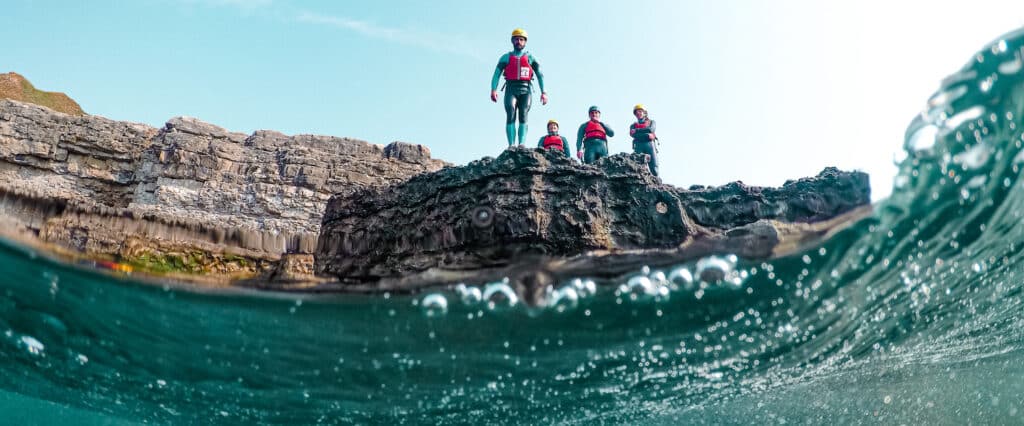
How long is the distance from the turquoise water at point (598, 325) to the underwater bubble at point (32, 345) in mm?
89

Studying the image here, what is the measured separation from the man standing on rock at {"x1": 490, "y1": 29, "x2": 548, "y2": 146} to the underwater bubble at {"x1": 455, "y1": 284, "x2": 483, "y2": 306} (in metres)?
4.42

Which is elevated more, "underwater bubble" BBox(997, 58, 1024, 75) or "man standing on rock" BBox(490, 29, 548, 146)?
"man standing on rock" BBox(490, 29, 548, 146)

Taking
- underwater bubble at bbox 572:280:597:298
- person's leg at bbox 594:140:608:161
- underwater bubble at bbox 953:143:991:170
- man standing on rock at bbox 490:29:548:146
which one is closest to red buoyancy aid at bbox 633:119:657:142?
person's leg at bbox 594:140:608:161

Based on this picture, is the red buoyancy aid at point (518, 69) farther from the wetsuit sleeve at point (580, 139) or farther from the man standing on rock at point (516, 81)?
the wetsuit sleeve at point (580, 139)

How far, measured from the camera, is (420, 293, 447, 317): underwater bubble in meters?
7.66

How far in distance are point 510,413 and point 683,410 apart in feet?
22.7

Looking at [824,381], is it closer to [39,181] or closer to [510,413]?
[510,413]

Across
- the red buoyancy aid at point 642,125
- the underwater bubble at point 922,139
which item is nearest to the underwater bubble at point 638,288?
the underwater bubble at point 922,139

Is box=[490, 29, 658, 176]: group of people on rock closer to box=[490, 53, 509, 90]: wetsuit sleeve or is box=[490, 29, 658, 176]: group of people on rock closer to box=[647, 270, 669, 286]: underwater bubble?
box=[490, 53, 509, 90]: wetsuit sleeve

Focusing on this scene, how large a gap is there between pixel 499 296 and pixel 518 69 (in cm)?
546

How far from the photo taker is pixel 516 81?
11.2m

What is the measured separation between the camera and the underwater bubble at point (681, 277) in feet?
24.0

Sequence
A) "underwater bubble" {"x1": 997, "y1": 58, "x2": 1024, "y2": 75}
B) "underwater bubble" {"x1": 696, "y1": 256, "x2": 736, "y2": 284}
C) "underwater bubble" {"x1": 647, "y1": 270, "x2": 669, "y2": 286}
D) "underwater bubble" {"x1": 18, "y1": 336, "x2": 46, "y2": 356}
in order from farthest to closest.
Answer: "underwater bubble" {"x1": 18, "y1": 336, "x2": 46, "y2": 356} < "underwater bubble" {"x1": 647, "y1": 270, "x2": 669, "y2": 286} < "underwater bubble" {"x1": 696, "y1": 256, "x2": 736, "y2": 284} < "underwater bubble" {"x1": 997, "y1": 58, "x2": 1024, "y2": 75}

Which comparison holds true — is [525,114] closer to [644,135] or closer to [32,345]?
[644,135]
